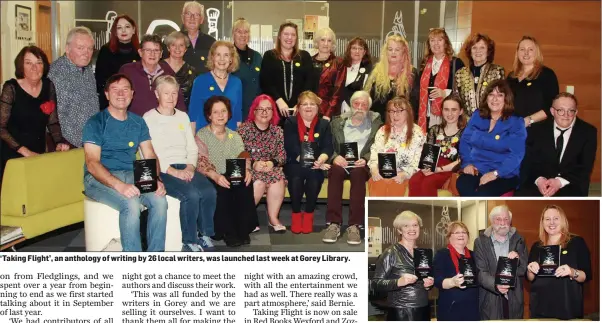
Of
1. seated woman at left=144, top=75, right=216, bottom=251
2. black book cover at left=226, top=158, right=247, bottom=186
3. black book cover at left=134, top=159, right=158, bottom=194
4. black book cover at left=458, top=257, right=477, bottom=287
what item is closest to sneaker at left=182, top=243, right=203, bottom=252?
seated woman at left=144, top=75, right=216, bottom=251

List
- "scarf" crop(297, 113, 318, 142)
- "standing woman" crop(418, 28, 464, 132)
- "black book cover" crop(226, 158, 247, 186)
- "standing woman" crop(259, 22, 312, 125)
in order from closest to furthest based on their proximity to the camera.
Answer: "black book cover" crop(226, 158, 247, 186), "scarf" crop(297, 113, 318, 142), "standing woman" crop(418, 28, 464, 132), "standing woman" crop(259, 22, 312, 125)

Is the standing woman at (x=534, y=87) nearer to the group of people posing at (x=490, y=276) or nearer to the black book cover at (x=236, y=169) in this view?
the group of people posing at (x=490, y=276)

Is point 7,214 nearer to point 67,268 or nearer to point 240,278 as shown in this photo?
point 67,268

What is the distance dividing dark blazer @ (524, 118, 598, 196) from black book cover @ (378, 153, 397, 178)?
2.81 ft

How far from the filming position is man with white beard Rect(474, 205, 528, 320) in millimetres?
2938

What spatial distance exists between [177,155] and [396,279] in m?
1.56

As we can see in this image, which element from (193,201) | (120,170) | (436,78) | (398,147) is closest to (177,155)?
(193,201)

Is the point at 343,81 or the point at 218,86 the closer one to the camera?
the point at 218,86

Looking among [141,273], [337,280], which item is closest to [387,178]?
[337,280]

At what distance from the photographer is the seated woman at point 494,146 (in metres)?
3.79

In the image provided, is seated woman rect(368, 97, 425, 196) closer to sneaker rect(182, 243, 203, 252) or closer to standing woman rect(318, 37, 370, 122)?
standing woman rect(318, 37, 370, 122)

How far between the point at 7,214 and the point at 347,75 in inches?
95.7

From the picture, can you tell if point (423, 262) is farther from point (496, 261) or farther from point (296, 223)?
point (296, 223)

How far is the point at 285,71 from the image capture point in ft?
15.1
